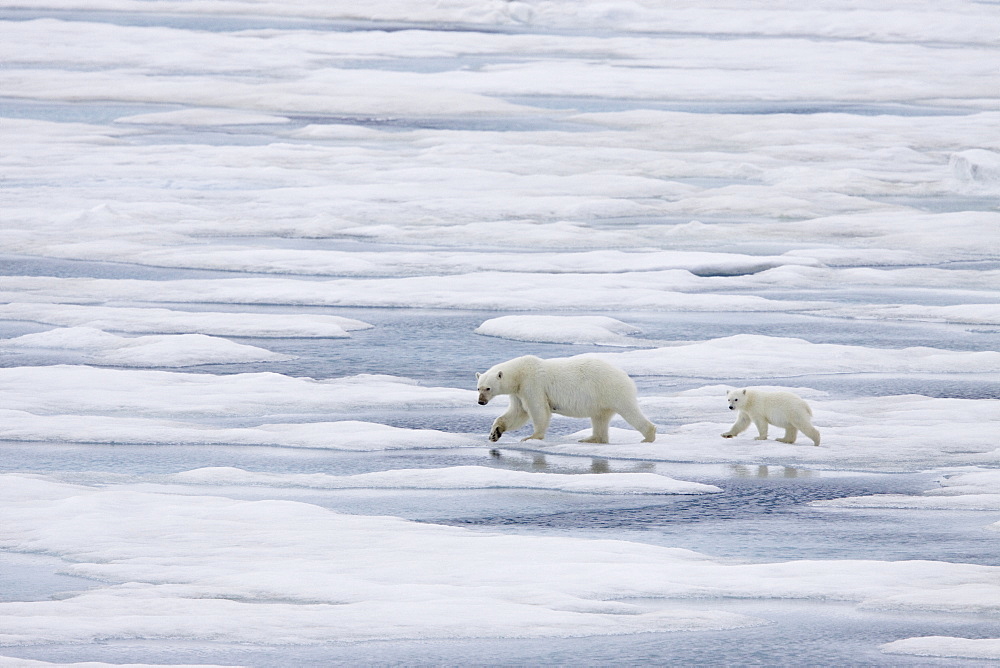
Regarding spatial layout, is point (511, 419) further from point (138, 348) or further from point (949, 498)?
point (138, 348)

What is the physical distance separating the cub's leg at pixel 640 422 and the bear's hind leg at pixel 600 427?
14cm

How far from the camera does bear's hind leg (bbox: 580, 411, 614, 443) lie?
7.20 m

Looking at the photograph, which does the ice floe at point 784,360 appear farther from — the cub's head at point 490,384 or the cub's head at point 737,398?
the cub's head at point 490,384

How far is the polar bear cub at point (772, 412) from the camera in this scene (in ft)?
23.1

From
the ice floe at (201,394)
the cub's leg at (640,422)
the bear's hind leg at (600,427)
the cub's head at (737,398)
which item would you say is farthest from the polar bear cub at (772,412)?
the ice floe at (201,394)

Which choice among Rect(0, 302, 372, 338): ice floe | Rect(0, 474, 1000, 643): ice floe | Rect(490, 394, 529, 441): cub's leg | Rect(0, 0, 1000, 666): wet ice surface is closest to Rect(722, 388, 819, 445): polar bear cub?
Rect(0, 0, 1000, 666): wet ice surface

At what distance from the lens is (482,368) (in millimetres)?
9539

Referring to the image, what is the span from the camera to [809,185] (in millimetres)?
19141

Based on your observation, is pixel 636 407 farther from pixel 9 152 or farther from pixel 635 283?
pixel 9 152

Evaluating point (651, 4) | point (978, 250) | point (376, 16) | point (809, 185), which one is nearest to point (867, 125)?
point (809, 185)

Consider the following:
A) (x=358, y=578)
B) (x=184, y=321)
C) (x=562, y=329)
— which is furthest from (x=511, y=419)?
(x=184, y=321)

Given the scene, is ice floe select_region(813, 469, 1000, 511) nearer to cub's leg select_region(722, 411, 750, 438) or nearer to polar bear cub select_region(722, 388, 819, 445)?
polar bear cub select_region(722, 388, 819, 445)

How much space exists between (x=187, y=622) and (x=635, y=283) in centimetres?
919

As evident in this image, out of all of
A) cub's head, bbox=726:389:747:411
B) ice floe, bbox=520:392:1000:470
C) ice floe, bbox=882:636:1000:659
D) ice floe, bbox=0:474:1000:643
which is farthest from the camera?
cub's head, bbox=726:389:747:411
